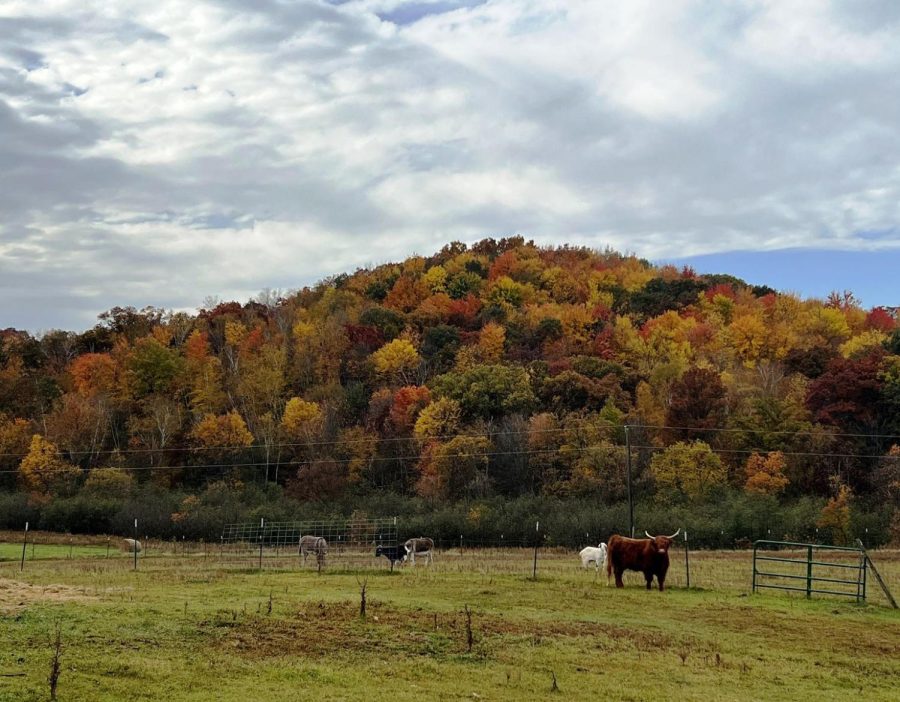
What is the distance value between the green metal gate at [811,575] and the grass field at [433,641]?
51 cm

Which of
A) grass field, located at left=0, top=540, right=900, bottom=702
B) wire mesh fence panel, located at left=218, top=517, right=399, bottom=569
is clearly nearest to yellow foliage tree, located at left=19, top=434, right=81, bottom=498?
wire mesh fence panel, located at left=218, top=517, right=399, bottom=569

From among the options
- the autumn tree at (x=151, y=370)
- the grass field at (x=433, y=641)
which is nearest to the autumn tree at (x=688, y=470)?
the grass field at (x=433, y=641)

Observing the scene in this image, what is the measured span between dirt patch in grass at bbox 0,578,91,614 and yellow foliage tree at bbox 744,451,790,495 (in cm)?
4307

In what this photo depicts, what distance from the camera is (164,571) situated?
92.7ft

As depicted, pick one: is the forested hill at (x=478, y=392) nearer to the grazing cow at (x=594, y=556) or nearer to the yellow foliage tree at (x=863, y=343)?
the yellow foliage tree at (x=863, y=343)

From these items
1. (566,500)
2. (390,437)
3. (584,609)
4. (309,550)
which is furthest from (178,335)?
(584,609)

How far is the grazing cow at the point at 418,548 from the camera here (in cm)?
3350

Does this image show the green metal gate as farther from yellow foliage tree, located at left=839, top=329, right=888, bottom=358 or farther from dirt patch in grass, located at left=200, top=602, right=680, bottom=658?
yellow foliage tree, located at left=839, top=329, right=888, bottom=358

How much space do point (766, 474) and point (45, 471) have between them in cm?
5354

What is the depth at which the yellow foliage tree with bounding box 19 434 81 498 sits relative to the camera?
69812 mm

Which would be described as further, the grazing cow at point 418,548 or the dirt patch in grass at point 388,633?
the grazing cow at point 418,548

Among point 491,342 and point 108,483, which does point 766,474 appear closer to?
point 491,342

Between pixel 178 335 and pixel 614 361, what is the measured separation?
51.1 m

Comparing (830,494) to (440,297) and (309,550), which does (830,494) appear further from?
(440,297)
